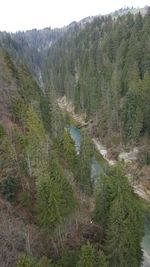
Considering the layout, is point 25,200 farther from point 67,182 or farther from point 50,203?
point 50,203

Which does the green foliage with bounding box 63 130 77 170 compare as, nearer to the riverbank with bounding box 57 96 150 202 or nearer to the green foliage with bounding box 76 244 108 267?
the riverbank with bounding box 57 96 150 202

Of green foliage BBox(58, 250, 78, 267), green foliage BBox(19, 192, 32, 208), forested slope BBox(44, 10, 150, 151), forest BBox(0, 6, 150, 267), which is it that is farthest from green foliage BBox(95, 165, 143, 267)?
forested slope BBox(44, 10, 150, 151)

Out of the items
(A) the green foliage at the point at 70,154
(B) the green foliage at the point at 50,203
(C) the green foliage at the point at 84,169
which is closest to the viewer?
(B) the green foliage at the point at 50,203

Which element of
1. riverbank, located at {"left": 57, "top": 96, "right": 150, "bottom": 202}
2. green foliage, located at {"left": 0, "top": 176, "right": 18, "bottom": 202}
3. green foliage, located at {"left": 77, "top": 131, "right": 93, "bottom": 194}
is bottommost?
riverbank, located at {"left": 57, "top": 96, "right": 150, "bottom": 202}

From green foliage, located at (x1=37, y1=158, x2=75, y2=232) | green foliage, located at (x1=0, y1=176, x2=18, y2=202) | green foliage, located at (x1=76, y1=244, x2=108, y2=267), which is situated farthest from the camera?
green foliage, located at (x1=0, y1=176, x2=18, y2=202)

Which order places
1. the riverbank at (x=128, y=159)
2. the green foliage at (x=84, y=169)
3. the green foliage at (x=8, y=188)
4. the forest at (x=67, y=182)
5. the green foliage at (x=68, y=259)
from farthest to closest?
the riverbank at (x=128, y=159) → the green foliage at (x=84, y=169) → the green foliage at (x=8, y=188) → the forest at (x=67, y=182) → the green foliage at (x=68, y=259)

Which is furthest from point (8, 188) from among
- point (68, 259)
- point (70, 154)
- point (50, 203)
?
point (70, 154)

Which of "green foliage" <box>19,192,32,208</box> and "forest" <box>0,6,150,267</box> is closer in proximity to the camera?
"forest" <box>0,6,150,267</box>

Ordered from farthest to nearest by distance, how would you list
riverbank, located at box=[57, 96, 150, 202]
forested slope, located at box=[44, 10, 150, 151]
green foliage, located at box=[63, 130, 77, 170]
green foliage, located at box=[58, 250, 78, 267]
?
forested slope, located at box=[44, 10, 150, 151] → riverbank, located at box=[57, 96, 150, 202] → green foliage, located at box=[63, 130, 77, 170] → green foliage, located at box=[58, 250, 78, 267]

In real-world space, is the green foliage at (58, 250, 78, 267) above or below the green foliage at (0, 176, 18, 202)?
below

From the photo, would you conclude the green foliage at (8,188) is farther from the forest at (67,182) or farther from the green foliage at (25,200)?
the green foliage at (25,200)

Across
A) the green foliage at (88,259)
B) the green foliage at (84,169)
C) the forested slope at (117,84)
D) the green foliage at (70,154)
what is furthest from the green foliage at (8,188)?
the forested slope at (117,84)
